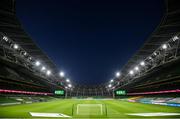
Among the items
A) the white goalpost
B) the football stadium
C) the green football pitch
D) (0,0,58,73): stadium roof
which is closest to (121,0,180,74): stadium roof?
the football stadium

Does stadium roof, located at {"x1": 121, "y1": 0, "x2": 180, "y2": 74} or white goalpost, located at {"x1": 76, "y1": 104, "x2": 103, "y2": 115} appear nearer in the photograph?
white goalpost, located at {"x1": 76, "y1": 104, "x2": 103, "y2": 115}

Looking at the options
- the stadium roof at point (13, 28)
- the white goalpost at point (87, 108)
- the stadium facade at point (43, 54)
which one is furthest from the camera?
the stadium facade at point (43, 54)

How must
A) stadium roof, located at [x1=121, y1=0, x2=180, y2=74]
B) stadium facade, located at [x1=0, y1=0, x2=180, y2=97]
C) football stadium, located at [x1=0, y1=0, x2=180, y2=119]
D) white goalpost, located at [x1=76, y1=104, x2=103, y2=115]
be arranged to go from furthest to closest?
1. stadium facade, located at [x1=0, y1=0, x2=180, y2=97]
2. stadium roof, located at [x1=121, y1=0, x2=180, y2=74]
3. football stadium, located at [x1=0, y1=0, x2=180, y2=119]
4. white goalpost, located at [x1=76, y1=104, x2=103, y2=115]

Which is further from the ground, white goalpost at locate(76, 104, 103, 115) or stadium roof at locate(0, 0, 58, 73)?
stadium roof at locate(0, 0, 58, 73)

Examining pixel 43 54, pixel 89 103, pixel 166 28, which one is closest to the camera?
pixel 166 28

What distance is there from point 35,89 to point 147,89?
38.9 metres

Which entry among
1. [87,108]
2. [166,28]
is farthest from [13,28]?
[166,28]

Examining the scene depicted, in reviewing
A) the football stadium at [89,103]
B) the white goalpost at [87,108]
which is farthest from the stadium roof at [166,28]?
the white goalpost at [87,108]

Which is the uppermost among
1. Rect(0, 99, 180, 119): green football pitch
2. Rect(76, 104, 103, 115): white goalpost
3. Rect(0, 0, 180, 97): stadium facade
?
Rect(0, 0, 180, 97): stadium facade

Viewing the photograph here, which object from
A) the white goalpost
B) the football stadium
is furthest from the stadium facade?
the white goalpost

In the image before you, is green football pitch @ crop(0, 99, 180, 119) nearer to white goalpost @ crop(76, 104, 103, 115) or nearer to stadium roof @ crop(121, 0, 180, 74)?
white goalpost @ crop(76, 104, 103, 115)

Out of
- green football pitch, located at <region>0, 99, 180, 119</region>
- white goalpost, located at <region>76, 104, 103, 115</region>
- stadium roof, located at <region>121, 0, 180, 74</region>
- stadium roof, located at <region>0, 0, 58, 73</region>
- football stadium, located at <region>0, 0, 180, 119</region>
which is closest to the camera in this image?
white goalpost, located at <region>76, 104, 103, 115</region>

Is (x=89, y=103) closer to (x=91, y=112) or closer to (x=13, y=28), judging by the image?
(x=13, y=28)

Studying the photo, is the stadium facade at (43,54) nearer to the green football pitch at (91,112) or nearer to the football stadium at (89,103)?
the football stadium at (89,103)
